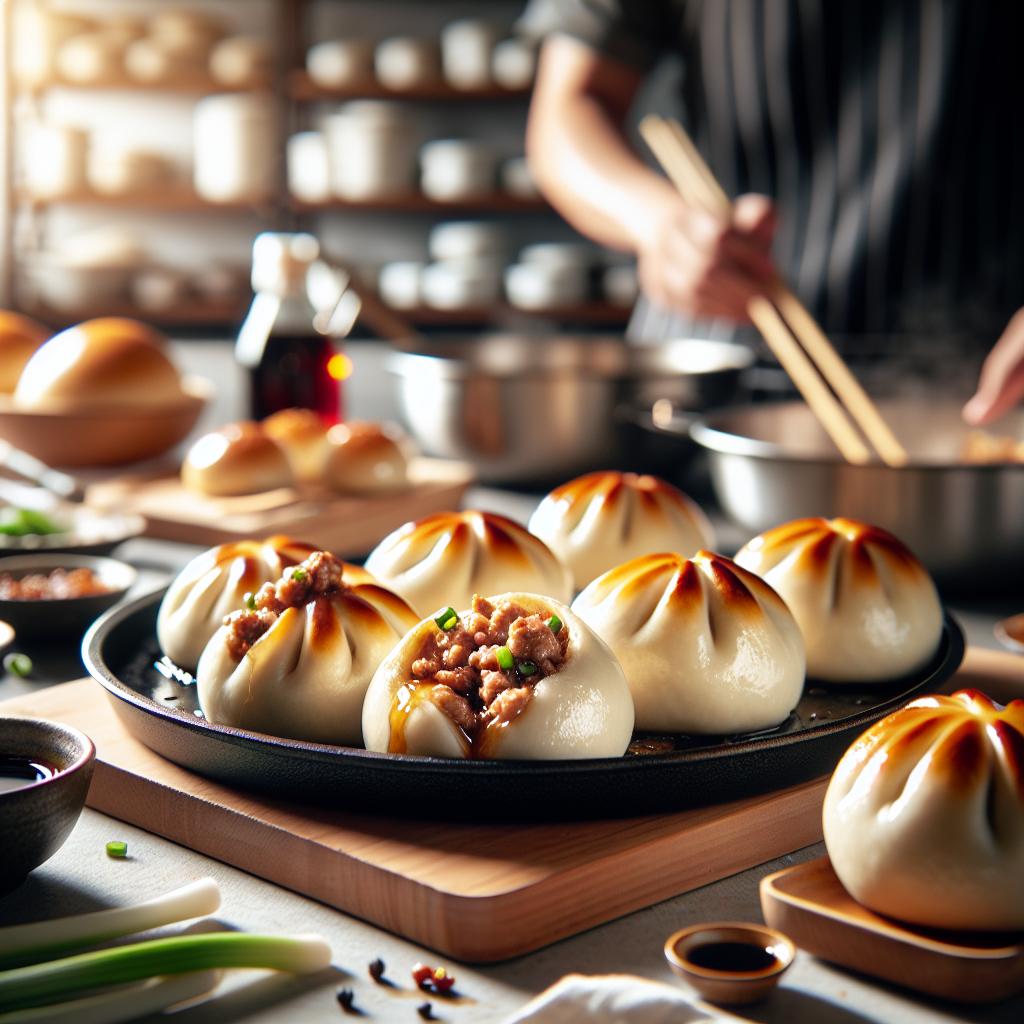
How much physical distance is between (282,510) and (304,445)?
0.66 feet

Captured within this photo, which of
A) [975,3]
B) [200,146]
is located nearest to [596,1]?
[975,3]

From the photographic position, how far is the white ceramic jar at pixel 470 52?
5516mm

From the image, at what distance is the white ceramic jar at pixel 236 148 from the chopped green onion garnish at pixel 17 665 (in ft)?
14.8

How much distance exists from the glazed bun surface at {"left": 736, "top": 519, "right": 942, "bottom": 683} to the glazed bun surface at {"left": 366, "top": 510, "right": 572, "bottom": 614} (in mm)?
232

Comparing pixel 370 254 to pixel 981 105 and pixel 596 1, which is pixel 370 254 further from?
pixel 981 105

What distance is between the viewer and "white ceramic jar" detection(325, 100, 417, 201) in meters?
5.60

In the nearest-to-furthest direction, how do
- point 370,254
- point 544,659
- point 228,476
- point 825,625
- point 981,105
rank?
point 544,659 < point 825,625 < point 228,476 < point 981,105 < point 370,254

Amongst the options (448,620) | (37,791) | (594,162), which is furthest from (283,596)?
(594,162)

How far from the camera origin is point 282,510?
2.17 meters

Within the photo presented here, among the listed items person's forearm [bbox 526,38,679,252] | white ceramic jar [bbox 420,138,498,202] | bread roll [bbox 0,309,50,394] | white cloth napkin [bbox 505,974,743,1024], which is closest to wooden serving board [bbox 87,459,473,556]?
bread roll [bbox 0,309,50,394]

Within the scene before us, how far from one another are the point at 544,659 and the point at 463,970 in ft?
0.79

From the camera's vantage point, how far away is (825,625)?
1.31m

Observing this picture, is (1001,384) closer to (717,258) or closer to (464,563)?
(717,258)

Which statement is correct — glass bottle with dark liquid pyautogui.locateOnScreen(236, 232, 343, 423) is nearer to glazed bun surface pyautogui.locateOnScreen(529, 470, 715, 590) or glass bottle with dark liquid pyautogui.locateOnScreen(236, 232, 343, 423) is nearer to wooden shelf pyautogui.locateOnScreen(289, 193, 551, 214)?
glazed bun surface pyautogui.locateOnScreen(529, 470, 715, 590)
